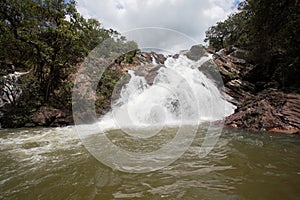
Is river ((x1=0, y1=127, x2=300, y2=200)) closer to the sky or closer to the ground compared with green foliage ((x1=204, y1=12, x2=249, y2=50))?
closer to the ground

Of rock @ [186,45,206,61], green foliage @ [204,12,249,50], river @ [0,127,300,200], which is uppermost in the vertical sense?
green foliage @ [204,12,249,50]

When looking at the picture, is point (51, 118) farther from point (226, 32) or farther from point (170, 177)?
point (226, 32)

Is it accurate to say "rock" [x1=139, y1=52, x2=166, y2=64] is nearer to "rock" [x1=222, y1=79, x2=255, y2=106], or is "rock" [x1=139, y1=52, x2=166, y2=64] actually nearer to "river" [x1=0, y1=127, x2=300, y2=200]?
"rock" [x1=222, y1=79, x2=255, y2=106]

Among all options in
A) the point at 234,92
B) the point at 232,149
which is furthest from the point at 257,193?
the point at 234,92

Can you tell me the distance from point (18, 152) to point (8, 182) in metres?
2.06

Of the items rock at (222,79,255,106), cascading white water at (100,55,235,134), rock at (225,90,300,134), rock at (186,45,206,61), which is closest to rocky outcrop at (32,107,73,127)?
cascading white water at (100,55,235,134)

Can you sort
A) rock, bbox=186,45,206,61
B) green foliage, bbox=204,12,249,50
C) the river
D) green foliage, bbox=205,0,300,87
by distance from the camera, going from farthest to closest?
green foliage, bbox=204,12,249,50 < rock, bbox=186,45,206,61 < green foliage, bbox=205,0,300,87 < the river

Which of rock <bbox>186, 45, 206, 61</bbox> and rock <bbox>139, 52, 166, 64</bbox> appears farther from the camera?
rock <bbox>139, 52, 166, 64</bbox>

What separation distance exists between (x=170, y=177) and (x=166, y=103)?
6972 mm

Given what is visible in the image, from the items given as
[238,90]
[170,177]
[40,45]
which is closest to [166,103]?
[238,90]

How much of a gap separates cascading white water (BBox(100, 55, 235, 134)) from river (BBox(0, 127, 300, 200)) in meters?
4.14

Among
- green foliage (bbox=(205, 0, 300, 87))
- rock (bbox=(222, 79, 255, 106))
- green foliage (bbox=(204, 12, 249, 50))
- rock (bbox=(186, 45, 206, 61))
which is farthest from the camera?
green foliage (bbox=(204, 12, 249, 50))

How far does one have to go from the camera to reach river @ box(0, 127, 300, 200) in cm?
208

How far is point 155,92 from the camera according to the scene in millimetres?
10492
